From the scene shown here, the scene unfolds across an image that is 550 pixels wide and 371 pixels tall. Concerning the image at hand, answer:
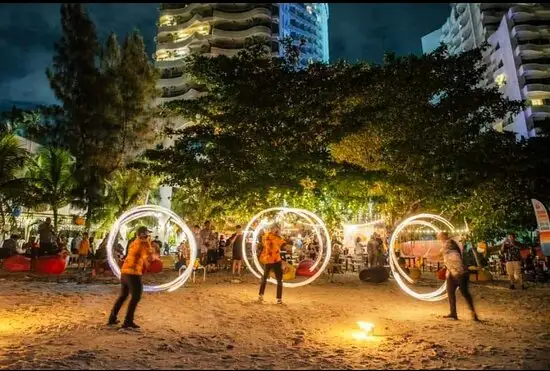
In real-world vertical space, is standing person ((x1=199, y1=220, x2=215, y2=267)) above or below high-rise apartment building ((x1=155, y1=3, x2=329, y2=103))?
below

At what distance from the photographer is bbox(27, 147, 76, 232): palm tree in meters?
23.3

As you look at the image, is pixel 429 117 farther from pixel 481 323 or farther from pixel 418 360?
pixel 418 360

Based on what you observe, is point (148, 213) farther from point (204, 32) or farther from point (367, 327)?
point (204, 32)

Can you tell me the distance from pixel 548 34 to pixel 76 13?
64288 mm

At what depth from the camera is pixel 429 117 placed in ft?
59.8

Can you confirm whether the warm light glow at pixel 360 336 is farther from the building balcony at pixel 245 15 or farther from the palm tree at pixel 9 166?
the building balcony at pixel 245 15

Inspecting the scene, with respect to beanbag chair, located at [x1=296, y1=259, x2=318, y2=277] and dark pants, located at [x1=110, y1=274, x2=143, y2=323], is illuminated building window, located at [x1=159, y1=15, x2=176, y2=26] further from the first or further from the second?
dark pants, located at [x1=110, y1=274, x2=143, y2=323]

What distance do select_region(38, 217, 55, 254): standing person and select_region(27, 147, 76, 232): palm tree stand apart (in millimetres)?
5500

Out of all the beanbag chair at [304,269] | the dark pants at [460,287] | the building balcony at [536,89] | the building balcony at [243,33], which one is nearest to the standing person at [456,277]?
the dark pants at [460,287]

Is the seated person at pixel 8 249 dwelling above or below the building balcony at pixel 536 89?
below

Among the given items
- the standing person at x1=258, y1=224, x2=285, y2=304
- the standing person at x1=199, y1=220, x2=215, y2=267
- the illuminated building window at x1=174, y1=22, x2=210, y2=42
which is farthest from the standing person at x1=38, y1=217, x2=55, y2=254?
the illuminated building window at x1=174, y1=22, x2=210, y2=42

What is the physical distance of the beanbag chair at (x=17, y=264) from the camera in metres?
18.1

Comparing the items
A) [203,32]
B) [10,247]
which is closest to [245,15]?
[203,32]

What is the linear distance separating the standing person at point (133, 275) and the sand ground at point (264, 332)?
319 millimetres
